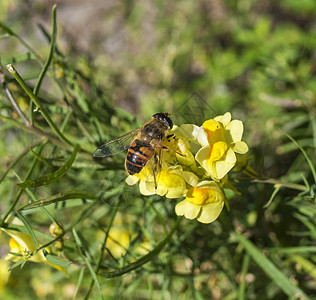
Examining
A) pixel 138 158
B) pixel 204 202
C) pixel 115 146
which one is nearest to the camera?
pixel 204 202

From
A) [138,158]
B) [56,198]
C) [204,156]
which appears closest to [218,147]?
[204,156]

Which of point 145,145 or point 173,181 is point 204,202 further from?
point 145,145

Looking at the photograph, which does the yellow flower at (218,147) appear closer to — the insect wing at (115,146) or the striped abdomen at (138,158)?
the striped abdomen at (138,158)

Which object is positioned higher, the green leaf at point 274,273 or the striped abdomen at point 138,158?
the striped abdomen at point 138,158

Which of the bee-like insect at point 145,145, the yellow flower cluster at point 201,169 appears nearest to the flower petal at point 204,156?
the yellow flower cluster at point 201,169

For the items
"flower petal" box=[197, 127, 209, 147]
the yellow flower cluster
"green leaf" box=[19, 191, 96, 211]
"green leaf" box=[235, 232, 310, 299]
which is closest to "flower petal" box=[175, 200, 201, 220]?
the yellow flower cluster

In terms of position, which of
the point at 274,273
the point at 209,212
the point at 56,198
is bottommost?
the point at 274,273

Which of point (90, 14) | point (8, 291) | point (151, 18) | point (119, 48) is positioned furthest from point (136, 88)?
point (8, 291)
